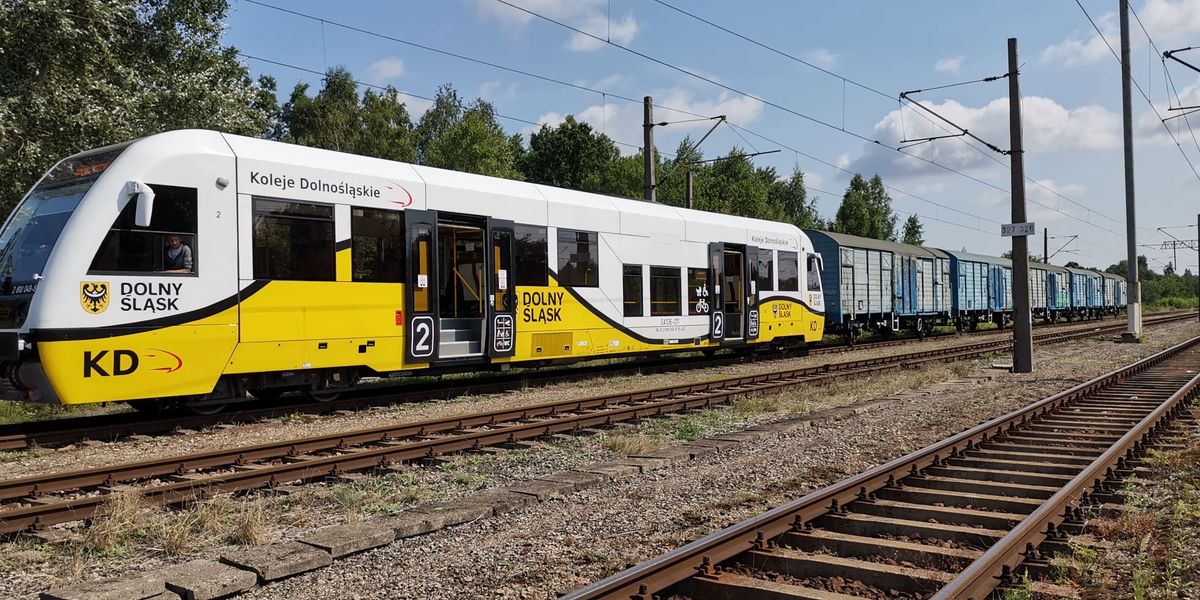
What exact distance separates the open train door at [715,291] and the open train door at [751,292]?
1.05 m

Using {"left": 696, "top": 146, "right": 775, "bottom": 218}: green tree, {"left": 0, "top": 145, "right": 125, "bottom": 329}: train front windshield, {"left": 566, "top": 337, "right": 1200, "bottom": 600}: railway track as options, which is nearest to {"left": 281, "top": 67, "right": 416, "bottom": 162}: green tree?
{"left": 696, "top": 146, "right": 775, "bottom": 218}: green tree

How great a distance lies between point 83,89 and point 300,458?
502 inches

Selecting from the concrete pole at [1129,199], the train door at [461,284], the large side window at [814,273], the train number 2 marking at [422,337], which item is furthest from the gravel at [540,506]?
the concrete pole at [1129,199]

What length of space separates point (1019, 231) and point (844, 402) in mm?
6649

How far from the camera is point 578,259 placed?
50.8ft

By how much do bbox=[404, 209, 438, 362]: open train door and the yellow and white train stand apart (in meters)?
0.02

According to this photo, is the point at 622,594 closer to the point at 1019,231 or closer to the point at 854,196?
the point at 1019,231

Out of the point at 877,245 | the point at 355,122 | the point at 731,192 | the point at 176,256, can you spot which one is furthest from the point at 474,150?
the point at 176,256

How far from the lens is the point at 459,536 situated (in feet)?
19.5

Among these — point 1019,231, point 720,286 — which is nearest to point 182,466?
point 720,286

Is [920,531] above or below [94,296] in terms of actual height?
below

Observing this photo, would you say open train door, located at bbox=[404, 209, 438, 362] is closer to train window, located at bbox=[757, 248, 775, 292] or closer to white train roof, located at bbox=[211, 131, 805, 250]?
white train roof, located at bbox=[211, 131, 805, 250]

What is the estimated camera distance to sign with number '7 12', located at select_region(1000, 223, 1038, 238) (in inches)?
671

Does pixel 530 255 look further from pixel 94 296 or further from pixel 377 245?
pixel 94 296
